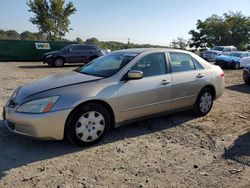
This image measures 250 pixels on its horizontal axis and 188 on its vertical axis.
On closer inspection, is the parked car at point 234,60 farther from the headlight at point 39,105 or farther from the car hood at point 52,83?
the headlight at point 39,105

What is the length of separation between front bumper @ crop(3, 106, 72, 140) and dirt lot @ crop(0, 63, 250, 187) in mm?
299

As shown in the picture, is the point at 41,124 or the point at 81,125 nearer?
the point at 41,124

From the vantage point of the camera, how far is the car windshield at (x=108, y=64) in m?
5.48

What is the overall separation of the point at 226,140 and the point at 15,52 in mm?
22428

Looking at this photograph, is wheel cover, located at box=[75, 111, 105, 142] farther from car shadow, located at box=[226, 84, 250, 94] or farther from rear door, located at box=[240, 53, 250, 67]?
rear door, located at box=[240, 53, 250, 67]

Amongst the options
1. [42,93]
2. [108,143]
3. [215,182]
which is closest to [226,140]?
[215,182]

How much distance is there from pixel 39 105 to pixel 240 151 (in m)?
3.17

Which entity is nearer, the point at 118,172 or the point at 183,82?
the point at 118,172

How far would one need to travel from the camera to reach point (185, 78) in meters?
6.23

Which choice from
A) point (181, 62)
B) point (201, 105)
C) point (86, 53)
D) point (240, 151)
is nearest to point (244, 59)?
point (86, 53)

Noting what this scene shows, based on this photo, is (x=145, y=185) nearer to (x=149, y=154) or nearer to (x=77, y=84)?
(x=149, y=154)

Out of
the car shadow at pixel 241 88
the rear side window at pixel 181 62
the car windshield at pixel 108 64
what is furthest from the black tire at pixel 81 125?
the car shadow at pixel 241 88

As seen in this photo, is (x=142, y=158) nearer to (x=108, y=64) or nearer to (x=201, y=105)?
(x=108, y=64)

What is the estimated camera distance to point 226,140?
17.7 feet
